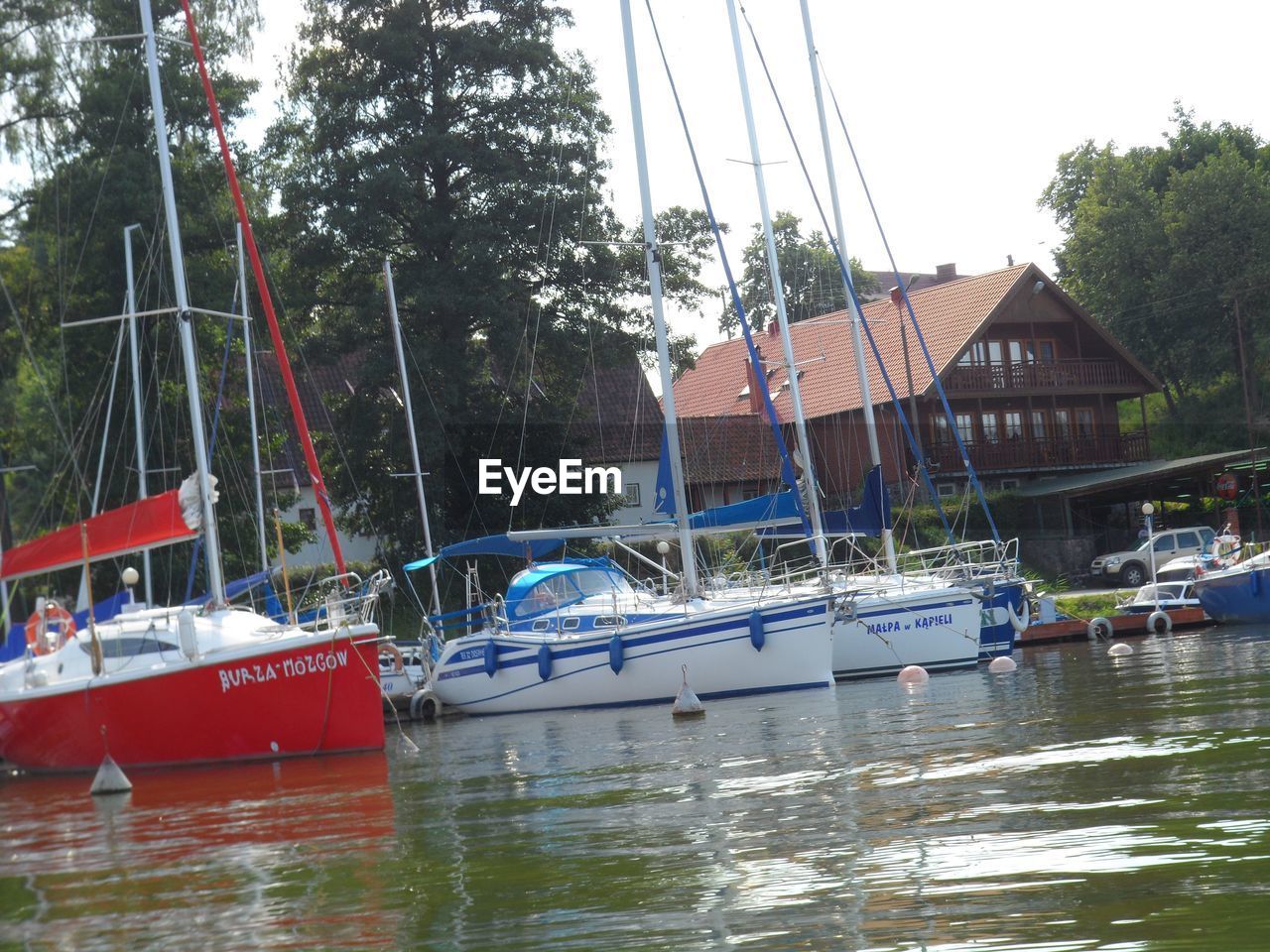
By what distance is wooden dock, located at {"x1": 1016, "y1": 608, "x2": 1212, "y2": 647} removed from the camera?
31734 mm

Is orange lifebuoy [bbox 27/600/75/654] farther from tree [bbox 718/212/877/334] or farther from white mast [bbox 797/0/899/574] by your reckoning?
tree [bbox 718/212/877/334]

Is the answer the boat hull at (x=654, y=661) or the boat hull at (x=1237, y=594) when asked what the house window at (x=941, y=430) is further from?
the boat hull at (x=654, y=661)

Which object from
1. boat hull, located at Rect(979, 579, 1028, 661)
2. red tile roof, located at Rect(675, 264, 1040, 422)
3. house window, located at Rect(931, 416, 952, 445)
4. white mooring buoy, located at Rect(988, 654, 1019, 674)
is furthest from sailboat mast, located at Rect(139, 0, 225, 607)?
house window, located at Rect(931, 416, 952, 445)

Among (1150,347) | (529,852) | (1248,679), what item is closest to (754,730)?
(1248,679)

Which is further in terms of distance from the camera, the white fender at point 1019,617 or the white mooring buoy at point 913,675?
the white fender at point 1019,617

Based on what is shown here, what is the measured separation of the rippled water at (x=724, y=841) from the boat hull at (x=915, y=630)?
6611mm

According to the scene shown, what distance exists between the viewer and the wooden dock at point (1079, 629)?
31734mm

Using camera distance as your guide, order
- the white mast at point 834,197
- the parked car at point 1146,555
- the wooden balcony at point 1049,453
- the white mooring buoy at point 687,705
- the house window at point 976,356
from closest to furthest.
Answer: the white mooring buoy at point 687,705
the white mast at point 834,197
the parked car at point 1146,555
the wooden balcony at point 1049,453
the house window at point 976,356

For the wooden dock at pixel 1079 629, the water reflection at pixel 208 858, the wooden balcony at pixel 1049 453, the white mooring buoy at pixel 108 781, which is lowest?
the wooden dock at pixel 1079 629

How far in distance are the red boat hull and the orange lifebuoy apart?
90.3 inches

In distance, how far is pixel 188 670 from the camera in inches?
745

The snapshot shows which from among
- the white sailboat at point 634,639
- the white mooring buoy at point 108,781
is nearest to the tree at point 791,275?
the white sailboat at point 634,639

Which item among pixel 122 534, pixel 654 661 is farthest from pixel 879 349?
pixel 122 534

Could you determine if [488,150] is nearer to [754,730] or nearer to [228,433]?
[228,433]
